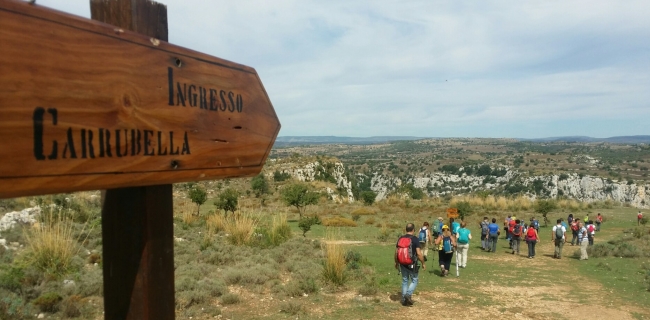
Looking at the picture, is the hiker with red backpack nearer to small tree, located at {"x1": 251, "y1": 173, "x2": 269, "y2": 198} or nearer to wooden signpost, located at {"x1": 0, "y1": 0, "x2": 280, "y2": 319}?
wooden signpost, located at {"x1": 0, "y1": 0, "x2": 280, "y2": 319}

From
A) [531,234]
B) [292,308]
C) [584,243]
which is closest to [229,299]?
[292,308]

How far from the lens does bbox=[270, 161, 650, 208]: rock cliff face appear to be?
54969 mm

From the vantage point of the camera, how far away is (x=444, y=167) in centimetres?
8650

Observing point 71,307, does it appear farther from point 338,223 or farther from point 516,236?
point 338,223

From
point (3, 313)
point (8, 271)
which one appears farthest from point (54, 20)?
point (8, 271)

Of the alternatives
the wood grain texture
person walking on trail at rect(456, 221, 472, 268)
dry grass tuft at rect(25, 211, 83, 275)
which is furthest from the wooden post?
person walking on trail at rect(456, 221, 472, 268)

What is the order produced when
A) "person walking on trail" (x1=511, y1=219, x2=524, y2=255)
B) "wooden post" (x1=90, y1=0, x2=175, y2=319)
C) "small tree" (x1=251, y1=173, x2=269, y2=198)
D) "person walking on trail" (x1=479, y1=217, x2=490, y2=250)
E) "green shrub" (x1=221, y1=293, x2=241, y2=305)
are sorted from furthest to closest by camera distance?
1. "small tree" (x1=251, y1=173, x2=269, y2=198)
2. "person walking on trail" (x1=479, y1=217, x2=490, y2=250)
3. "person walking on trail" (x1=511, y1=219, x2=524, y2=255)
4. "green shrub" (x1=221, y1=293, x2=241, y2=305)
5. "wooden post" (x1=90, y1=0, x2=175, y2=319)

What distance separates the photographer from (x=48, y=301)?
20.2 ft

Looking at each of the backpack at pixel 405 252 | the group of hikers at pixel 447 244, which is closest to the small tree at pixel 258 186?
the group of hikers at pixel 447 244

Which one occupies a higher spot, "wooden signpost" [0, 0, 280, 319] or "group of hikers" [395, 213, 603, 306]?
"wooden signpost" [0, 0, 280, 319]

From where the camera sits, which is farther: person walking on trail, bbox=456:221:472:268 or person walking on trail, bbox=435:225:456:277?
person walking on trail, bbox=456:221:472:268

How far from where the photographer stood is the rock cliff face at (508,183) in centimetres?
5497

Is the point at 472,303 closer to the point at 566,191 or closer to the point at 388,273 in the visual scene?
the point at 388,273

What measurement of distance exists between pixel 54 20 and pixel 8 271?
6.76 metres
